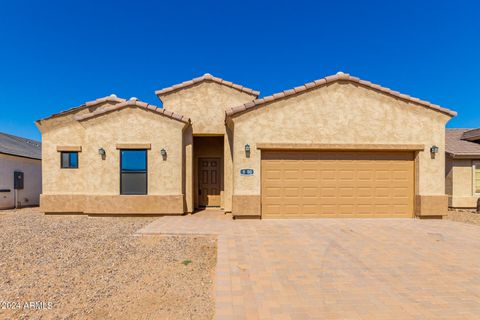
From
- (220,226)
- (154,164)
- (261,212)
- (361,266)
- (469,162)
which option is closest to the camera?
(361,266)

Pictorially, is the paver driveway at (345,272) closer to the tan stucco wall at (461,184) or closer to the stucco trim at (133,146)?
the stucco trim at (133,146)

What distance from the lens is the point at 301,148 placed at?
363 inches

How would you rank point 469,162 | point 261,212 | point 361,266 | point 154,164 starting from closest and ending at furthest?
point 361,266 < point 261,212 < point 154,164 < point 469,162

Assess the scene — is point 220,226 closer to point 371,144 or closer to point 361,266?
point 361,266

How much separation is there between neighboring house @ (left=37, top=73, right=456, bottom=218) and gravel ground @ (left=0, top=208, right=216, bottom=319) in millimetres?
2677

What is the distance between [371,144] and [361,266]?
5914 millimetres

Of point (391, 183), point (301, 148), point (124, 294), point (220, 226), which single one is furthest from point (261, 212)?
point (124, 294)

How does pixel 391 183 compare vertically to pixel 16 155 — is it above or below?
below

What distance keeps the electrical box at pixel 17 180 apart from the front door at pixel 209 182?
11094mm

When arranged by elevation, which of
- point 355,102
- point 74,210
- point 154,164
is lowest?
point 74,210

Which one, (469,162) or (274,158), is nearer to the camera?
(274,158)

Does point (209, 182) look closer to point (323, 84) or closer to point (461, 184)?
point (323, 84)

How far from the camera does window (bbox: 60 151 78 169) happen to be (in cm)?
1100

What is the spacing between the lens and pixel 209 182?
11695 millimetres
